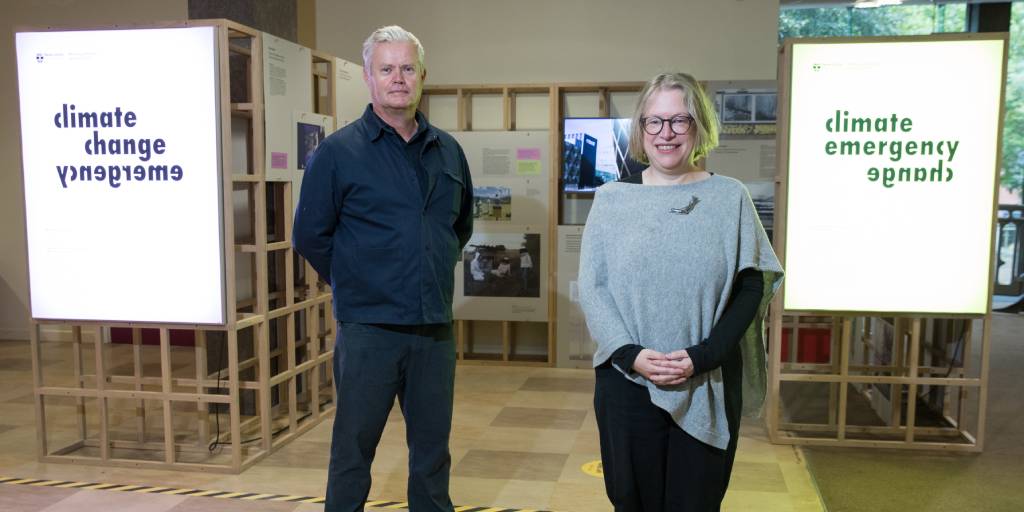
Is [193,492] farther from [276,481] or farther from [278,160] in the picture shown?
[278,160]

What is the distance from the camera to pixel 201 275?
4.05m

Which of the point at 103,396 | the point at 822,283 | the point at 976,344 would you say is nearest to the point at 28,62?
the point at 103,396

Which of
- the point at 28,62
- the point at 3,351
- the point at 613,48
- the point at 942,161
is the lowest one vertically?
the point at 3,351

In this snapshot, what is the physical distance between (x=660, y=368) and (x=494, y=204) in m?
4.77

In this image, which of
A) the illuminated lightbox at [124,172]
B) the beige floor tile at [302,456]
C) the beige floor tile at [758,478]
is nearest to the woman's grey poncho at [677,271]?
the beige floor tile at [758,478]

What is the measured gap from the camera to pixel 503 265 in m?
6.78

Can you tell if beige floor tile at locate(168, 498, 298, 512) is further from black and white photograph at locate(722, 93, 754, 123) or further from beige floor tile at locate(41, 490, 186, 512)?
black and white photograph at locate(722, 93, 754, 123)

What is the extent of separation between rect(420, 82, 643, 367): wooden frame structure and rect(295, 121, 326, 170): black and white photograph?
7.04ft

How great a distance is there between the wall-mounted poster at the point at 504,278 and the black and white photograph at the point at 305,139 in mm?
2141

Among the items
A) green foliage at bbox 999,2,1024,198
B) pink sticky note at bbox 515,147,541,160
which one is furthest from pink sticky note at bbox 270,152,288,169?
green foliage at bbox 999,2,1024,198

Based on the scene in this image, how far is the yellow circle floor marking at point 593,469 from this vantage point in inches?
162

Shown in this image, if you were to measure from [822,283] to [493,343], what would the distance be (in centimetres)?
336

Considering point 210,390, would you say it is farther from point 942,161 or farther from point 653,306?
point 942,161

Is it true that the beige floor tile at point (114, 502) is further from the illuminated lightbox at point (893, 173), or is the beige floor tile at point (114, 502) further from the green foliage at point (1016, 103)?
the green foliage at point (1016, 103)
